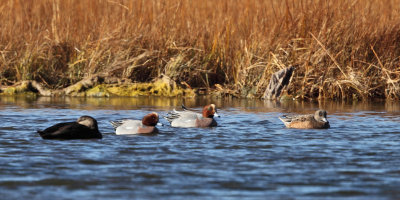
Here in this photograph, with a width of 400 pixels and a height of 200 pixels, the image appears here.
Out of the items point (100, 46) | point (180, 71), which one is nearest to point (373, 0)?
point (180, 71)

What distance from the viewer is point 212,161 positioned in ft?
27.3

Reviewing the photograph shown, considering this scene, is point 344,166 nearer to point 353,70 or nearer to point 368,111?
point 368,111

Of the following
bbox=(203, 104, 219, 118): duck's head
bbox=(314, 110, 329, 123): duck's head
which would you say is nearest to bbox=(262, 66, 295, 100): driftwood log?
bbox=(203, 104, 219, 118): duck's head

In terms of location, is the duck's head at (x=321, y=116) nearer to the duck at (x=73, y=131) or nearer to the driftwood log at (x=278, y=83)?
the duck at (x=73, y=131)

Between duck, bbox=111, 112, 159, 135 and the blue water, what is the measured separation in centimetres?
17

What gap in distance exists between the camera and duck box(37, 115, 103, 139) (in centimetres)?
1004

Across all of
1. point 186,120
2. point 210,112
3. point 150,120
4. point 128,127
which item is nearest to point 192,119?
point 186,120

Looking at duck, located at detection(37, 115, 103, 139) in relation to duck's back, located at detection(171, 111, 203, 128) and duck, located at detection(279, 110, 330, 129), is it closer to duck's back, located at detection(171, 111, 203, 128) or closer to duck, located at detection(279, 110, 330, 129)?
duck's back, located at detection(171, 111, 203, 128)

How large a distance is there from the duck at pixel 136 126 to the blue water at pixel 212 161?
173mm

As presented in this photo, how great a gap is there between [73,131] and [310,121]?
3.72m

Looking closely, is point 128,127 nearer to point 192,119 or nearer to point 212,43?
point 192,119

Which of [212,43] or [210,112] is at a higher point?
[212,43]

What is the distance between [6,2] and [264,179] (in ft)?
46.5

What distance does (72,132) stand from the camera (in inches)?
398
